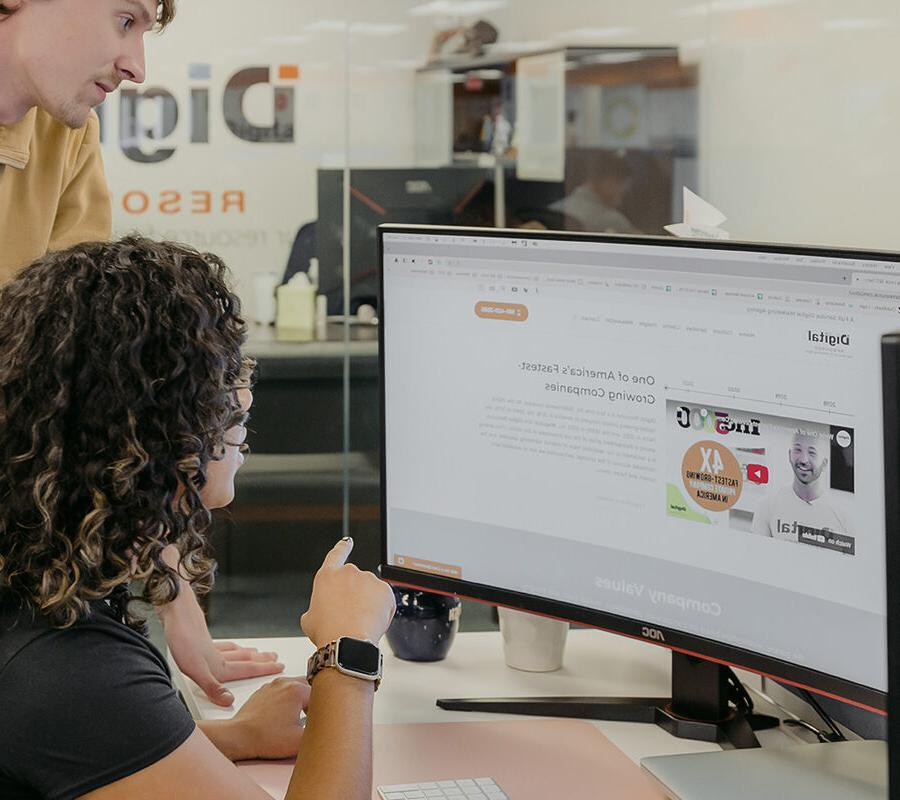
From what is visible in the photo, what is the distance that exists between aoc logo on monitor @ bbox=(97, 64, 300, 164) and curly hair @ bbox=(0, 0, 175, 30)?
6.07 ft

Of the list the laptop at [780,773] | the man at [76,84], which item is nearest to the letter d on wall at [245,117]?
the man at [76,84]

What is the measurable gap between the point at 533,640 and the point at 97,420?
683mm

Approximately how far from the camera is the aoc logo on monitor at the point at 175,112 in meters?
3.38

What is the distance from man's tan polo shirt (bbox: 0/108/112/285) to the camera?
161 centimetres

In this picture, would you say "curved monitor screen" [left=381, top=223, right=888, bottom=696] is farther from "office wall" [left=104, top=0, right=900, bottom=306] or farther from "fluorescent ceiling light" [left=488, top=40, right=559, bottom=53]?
"fluorescent ceiling light" [left=488, top=40, right=559, bottom=53]

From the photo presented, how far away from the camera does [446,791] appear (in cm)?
118

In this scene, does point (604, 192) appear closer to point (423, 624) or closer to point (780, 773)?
point (423, 624)

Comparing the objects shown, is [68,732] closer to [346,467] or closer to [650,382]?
[650,382]

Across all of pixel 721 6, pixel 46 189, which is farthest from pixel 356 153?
pixel 46 189

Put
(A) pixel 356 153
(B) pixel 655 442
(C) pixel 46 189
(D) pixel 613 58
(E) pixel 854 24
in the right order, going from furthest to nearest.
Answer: (D) pixel 613 58, (A) pixel 356 153, (E) pixel 854 24, (C) pixel 46 189, (B) pixel 655 442

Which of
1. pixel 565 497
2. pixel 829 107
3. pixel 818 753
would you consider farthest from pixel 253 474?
pixel 818 753

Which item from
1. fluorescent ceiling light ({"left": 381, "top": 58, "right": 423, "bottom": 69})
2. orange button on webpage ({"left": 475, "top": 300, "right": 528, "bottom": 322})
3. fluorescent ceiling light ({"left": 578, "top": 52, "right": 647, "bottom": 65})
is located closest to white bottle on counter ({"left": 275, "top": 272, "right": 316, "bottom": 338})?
fluorescent ceiling light ({"left": 381, "top": 58, "right": 423, "bottom": 69})

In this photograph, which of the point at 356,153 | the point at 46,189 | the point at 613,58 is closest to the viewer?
the point at 46,189

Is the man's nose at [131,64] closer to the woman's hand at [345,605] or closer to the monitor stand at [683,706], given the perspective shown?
the woman's hand at [345,605]
